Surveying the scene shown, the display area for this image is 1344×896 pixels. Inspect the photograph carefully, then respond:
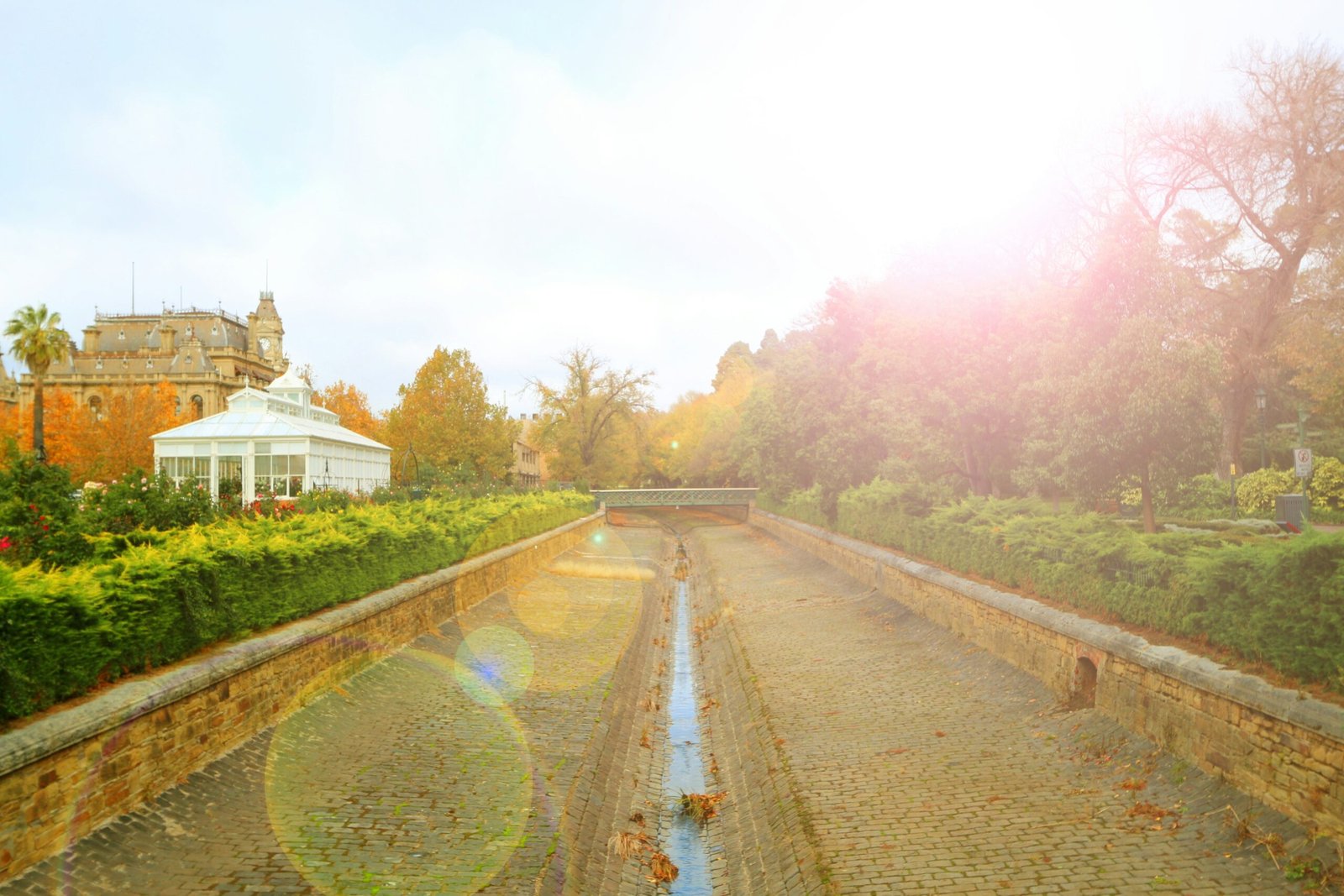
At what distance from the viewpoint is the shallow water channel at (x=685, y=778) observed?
676cm

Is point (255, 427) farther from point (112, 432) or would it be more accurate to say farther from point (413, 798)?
point (413, 798)

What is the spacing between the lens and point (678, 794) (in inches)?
336

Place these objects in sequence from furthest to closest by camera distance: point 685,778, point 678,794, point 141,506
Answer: point 141,506
point 685,778
point 678,794

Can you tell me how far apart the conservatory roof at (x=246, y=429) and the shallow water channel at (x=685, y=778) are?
19.4m

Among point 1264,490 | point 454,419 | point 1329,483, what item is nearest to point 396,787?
point 1264,490

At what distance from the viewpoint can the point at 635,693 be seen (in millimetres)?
11711

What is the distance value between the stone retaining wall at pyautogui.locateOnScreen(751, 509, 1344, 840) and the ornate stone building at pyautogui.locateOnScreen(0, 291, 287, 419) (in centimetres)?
6852

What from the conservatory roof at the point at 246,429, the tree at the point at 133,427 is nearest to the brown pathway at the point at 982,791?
the conservatory roof at the point at 246,429

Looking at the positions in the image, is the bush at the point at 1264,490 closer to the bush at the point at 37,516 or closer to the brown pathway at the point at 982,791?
the brown pathway at the point at 982,791

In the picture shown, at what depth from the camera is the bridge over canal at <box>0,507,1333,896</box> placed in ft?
16.9

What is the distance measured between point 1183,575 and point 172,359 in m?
81.9

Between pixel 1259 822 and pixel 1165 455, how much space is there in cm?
972

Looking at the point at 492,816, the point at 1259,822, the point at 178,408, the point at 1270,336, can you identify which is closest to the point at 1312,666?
the point at 1259,822

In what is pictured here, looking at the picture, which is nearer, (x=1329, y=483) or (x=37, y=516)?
(x=37, y=516)
